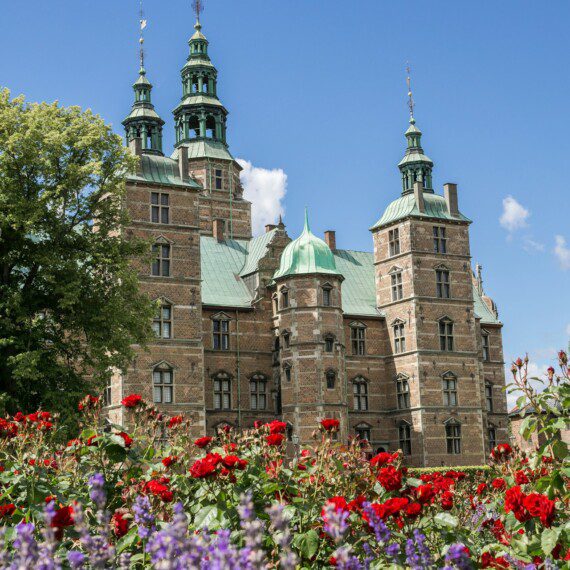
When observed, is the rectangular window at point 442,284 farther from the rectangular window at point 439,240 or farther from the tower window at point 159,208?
the tower window at point 159,208

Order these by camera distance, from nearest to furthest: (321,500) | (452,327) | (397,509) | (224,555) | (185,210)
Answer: (224,555), (397,509), (321,500), (185,210), (452,327)

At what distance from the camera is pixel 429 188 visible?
46344mm

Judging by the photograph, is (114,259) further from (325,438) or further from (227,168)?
(227,168)

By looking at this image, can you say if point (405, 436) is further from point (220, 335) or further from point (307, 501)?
point (307, 501)

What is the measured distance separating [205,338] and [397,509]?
3493 centimetres

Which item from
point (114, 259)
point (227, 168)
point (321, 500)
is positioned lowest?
point (321, 500)

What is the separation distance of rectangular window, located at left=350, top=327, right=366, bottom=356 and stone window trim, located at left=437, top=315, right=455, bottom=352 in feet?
13.0

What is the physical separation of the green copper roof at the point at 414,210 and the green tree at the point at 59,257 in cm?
2170

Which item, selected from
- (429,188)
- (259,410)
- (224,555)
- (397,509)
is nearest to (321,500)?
(397,509)

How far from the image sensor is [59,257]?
23016 mm

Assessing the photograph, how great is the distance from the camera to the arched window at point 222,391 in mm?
39250

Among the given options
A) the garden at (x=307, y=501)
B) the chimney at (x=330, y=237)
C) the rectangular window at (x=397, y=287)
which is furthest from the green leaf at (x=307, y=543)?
the chimney at (x=330, y=237)

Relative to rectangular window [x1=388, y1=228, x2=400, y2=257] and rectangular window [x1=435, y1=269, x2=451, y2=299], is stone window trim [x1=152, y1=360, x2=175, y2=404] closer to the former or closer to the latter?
rectangular window [x1=388, y1=228, x2=400, y2=257]

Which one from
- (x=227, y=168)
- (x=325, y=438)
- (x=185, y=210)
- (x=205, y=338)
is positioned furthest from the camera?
(x=227, y=168)
